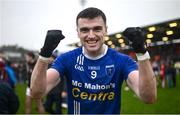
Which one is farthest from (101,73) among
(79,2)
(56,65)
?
(79,2)

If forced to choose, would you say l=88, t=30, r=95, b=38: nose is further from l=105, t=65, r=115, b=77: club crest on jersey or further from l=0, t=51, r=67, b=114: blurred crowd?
l=0, t=51, r=67, b=114: blurred crowd

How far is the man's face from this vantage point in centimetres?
398

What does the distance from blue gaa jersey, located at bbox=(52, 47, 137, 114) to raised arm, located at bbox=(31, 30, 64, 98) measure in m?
0.29

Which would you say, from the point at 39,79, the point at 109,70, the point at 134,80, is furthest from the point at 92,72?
the point at 39,79

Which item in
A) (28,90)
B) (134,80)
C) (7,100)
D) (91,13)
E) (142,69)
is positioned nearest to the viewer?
(142,69)

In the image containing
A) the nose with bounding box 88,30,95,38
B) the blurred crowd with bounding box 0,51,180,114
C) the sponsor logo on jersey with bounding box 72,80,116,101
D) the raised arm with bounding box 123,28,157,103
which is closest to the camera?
the raised arm with bounding box 123,28,157,103

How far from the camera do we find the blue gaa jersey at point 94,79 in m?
4.07

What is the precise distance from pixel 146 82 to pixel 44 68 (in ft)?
3.45

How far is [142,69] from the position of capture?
3715 mm

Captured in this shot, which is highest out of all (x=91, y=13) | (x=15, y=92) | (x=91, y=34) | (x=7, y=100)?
(x=91, y=13)

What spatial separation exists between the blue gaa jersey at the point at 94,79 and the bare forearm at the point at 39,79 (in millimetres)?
347

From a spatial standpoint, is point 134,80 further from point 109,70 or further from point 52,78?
point 52,78

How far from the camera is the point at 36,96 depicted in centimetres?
402

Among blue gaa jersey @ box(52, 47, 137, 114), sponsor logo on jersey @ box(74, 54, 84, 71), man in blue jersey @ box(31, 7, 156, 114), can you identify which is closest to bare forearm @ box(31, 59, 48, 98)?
man in blue jersey @ box(31, 7, 156, 114)
